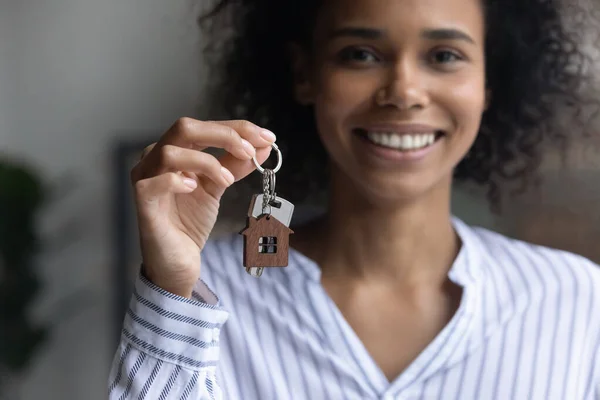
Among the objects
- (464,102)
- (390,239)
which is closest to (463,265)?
(390,239)

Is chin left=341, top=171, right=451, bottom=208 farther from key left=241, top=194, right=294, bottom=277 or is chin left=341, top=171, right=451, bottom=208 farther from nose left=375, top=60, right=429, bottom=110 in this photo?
key left=241, top=194, right=294, bottom=277

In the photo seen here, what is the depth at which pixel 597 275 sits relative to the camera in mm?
851

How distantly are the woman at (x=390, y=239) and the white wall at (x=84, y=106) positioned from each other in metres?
0.07

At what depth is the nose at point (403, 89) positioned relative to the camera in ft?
2.35

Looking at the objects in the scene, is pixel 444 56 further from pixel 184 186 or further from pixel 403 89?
pixel 184 186

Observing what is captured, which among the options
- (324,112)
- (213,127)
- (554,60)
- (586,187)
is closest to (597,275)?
(586,187)

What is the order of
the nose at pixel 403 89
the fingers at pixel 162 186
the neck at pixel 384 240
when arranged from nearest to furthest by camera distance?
1. the fingers at pixel 162 186
2. the nose at pixel 403 89
3. the neck at pixel 384 240

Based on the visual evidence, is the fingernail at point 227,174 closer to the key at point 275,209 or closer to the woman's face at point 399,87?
the key at point 275,209

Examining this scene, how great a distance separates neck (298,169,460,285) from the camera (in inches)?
32.2

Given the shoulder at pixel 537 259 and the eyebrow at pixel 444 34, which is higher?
the eyebrow at pixel 444 34

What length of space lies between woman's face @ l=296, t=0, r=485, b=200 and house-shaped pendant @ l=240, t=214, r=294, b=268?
0.21 meters

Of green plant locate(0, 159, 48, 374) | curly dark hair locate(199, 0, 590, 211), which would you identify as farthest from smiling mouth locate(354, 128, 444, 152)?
green plant locate(0, 159, 48, 374)

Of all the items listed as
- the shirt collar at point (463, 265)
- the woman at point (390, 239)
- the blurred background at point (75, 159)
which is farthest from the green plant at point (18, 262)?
the shirt collar at point (463, 265)

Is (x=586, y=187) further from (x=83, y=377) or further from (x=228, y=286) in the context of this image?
(x=83, y=377)
